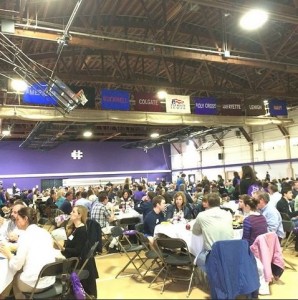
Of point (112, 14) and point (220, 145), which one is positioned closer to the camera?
point (112, 14)

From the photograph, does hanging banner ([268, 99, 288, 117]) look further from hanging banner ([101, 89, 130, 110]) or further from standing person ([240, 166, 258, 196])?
hanging banner ([101, 89, 130, 110])

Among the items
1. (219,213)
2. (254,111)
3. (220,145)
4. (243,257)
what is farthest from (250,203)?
(220,145)

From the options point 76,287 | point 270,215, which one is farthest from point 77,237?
point 270,215

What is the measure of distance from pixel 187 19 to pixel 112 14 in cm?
209

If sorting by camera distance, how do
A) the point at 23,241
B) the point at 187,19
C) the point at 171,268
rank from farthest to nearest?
the point at 187,19, the point at 171,268, the point at 23,241

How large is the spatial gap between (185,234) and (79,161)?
20280mm

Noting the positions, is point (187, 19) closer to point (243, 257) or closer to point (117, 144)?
point (243, 257)

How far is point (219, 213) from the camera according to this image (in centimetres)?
438

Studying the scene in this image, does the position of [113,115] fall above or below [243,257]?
above

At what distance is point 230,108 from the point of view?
476 inches

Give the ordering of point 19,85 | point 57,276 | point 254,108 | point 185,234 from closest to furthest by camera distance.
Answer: point 57,276 → point 185,234 → point 19,85 → point 254,108

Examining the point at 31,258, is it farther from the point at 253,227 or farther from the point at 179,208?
the point at 179,208

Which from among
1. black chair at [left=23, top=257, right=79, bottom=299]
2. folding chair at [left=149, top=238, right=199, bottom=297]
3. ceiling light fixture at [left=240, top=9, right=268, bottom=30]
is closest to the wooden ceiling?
ceiling light fixture at [left=240, top=9, right=268, bottom=30]

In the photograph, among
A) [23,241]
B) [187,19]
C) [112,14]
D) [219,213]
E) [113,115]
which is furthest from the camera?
[113,115]
